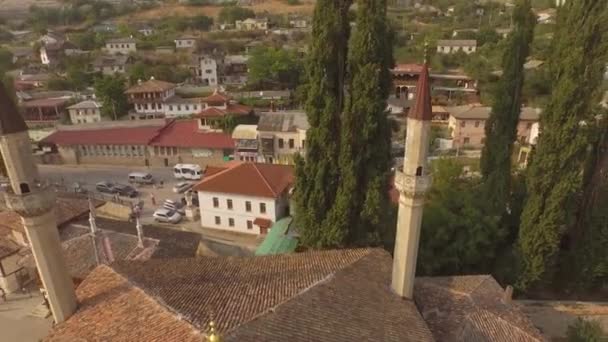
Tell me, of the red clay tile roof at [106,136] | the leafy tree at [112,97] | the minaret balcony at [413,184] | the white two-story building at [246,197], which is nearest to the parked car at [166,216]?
the white two-story building at [246,197]

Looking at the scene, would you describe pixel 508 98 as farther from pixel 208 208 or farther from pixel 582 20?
pixel 208 208

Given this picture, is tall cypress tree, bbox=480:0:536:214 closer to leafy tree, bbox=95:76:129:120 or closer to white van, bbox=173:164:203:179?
white van, bbox=173:164:203:179

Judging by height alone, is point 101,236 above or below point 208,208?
above

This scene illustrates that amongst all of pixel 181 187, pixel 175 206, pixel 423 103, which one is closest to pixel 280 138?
pixel 181 187

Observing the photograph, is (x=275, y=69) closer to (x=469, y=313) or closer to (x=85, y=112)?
(x=85, y=112)

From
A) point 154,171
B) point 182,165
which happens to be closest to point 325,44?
point 182,165

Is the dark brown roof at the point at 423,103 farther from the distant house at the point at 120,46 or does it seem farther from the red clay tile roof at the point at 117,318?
the distant house at the point at 120,46
